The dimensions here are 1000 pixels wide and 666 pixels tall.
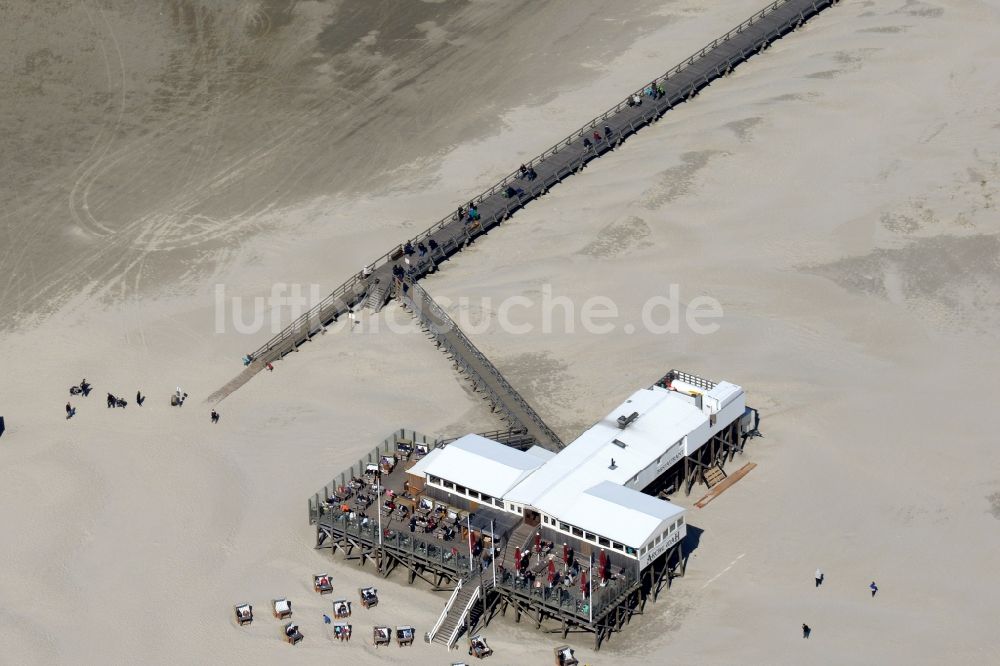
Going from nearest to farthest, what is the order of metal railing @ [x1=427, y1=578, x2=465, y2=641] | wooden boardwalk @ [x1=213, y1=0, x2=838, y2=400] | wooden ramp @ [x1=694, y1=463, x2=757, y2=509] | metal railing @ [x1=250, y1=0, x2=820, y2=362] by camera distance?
metal railing @ [x1=427, y1=578, x2=465, y2=641]
wooden ramp @ [x1=694, y1=463, x2=757, y2=509]
metal railing @ [x1=250, y1=0, x2=820, y2=362]
wooden boardwalk @ [x1=213, y1=0, x2=838, y2=400]

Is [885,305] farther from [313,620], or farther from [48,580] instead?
[48,580]

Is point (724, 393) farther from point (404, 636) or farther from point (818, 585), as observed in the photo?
point (404, 636)

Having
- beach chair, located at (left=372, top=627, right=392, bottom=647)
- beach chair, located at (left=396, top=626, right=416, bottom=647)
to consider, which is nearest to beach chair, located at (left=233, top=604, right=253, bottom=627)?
beach chair, located at (left=372, top=627, right=392, bottom=647)

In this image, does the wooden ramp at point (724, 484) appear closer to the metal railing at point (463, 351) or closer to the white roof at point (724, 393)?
the white roof at point (724, 393)

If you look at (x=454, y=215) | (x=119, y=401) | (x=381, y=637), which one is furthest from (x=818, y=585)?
(x=454, y=215)

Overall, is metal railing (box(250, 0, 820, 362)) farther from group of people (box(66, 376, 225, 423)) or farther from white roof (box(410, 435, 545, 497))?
white roof (box(410, 435, 545, 497))

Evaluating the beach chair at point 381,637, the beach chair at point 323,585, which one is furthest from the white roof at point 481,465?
the beach chair at point 381,637

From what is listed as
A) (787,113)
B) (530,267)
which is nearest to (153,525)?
(530,267)
